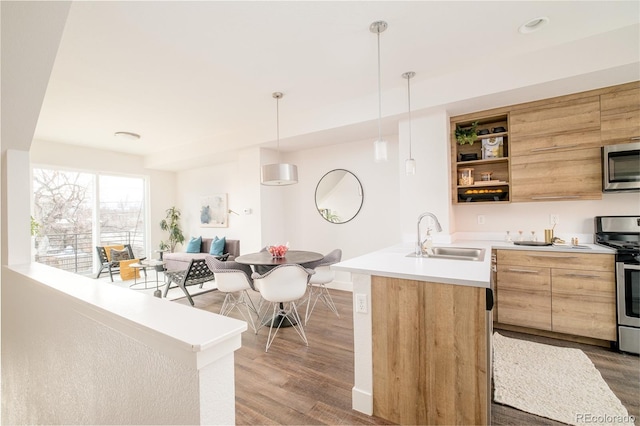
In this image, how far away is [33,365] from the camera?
71.5 inches

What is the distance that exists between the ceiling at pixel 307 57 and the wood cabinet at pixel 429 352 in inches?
81.8

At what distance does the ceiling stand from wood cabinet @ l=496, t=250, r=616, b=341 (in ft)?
5.57

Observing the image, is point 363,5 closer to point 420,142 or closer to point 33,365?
point 420,142

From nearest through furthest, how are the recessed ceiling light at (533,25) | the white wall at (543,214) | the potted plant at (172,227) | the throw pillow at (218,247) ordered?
1. the recessed ceiling light at (533,25)
2. the white wall at (543,214)
3. the throw pillow at (218,247)
4. the potted plant at (172,227)

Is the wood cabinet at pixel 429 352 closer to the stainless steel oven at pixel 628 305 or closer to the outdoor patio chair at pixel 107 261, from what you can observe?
the stainless steel oven at pixel 628 305

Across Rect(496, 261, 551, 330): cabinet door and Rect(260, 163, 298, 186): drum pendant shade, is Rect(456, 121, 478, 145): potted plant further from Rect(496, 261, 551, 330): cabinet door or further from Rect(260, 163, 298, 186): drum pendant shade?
Rect(260, 163, 298, 186): drum pendant shade

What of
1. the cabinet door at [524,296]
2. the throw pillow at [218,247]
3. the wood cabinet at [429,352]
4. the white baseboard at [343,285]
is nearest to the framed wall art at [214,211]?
the throw pillow at [218,247]

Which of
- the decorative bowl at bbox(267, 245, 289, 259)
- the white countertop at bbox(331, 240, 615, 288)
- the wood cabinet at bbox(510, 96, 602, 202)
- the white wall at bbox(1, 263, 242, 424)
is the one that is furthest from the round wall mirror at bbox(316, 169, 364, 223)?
the white wall at bbox(1, 263, 242, 424)

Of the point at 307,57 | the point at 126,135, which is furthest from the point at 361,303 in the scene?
the point at 126,135

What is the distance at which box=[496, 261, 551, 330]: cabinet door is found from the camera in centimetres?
272

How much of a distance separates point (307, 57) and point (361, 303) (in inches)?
92.0

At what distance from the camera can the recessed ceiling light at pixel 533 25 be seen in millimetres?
2219

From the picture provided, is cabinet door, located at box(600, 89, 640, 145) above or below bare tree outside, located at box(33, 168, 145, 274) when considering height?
above

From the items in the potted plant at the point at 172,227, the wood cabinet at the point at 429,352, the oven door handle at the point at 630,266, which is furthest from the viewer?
the potted plant at the point at 172,227
